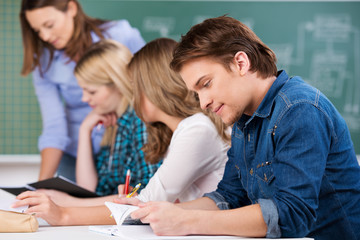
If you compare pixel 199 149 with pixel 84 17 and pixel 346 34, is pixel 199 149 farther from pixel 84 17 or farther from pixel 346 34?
pixel 346 34

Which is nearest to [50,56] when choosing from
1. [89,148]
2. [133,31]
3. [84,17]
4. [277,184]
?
[84,17]

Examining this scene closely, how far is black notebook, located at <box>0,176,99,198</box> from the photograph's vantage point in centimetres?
180

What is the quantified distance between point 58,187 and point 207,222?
38.5 inches

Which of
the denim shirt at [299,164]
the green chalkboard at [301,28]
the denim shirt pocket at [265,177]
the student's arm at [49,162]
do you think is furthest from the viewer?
the green chalkboard at [301,28]

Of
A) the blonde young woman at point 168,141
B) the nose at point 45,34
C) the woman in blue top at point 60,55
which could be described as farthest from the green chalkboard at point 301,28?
the blonde young woman at point 168,141

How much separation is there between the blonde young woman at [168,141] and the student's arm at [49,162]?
4.23 ft

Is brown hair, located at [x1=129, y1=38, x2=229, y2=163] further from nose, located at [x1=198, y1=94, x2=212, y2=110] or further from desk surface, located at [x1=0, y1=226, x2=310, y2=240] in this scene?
desk surface, located at [x1=0, y1=226, x2=310, y2=240]

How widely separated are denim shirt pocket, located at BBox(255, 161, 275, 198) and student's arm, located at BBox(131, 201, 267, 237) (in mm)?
146

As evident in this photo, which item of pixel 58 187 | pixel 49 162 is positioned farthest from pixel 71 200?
pixel 49 162

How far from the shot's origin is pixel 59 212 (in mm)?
1453

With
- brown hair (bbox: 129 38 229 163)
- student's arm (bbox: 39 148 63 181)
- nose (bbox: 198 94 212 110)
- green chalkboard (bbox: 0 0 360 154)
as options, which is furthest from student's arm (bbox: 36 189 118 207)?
green chalkboard (bbox: 0 0 360 154)

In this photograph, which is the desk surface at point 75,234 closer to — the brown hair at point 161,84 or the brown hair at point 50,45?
the brown hair at point 161,84

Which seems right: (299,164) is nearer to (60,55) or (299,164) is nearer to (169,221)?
(169,221)

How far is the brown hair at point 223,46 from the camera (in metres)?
1.20
